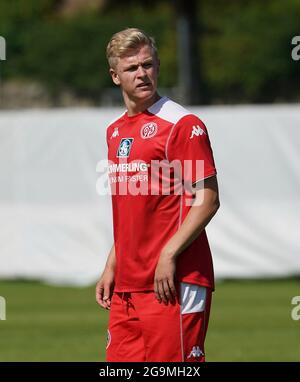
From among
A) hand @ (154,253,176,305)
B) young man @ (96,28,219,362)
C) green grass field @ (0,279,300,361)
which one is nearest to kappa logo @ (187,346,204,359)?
young man @ (96,28,219,362)

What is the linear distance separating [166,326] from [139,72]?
131 cm

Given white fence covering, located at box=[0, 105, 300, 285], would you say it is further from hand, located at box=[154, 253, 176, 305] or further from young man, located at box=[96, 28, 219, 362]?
hand, located at box=[154, 253, 176, 305]

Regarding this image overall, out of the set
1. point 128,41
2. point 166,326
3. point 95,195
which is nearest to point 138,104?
point 128,41

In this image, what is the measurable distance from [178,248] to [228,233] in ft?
41.0

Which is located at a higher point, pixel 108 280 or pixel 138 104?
Answer: pixel 138 104

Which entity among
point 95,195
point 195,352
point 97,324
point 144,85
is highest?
point 144,85

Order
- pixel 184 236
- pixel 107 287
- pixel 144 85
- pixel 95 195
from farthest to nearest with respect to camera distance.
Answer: pixel 95 195
pixel 107 287
pixel 144 85
pixel 184 236

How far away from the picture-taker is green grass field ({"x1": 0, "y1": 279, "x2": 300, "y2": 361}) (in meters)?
12.3

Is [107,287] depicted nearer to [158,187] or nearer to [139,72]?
[158,187]

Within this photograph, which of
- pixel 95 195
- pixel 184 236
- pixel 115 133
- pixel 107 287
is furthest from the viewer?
pixel 95 195

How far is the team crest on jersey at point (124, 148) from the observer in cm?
725

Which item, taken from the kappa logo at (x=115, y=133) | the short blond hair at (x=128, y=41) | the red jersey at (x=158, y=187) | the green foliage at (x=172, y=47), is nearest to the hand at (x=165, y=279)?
the red jersey at (x=158, y=187)

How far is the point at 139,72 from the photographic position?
7207mm

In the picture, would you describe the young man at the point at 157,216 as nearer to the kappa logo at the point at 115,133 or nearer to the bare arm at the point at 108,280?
the kappa logo at the point at 115,133
